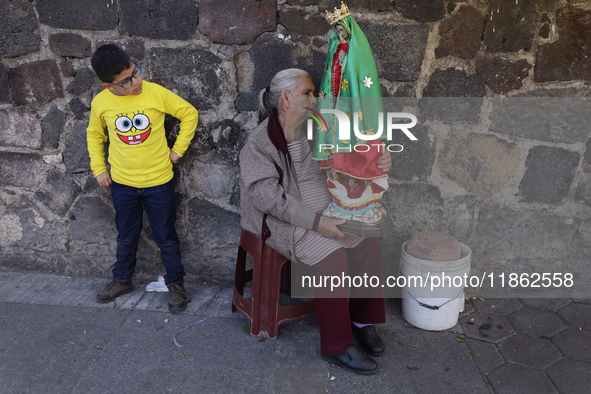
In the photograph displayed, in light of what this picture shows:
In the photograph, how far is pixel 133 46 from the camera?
253 cm

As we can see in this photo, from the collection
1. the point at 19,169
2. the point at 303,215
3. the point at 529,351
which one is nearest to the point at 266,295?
the point at 303,215

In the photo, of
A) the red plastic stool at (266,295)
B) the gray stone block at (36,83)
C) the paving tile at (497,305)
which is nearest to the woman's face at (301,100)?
the red plastic stool at (266,295)

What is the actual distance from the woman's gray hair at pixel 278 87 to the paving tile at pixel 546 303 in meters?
2.01

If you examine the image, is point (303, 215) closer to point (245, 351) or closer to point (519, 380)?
point (245, 351)

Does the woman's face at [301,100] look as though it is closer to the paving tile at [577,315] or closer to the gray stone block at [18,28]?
the gray stone block at [18,28]

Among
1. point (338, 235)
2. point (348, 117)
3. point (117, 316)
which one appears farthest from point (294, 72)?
point (117, 316)

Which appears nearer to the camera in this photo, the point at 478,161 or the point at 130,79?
the point at 130,79

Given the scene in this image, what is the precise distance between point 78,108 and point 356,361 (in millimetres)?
2244

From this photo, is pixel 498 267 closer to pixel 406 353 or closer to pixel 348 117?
pixel 406 353

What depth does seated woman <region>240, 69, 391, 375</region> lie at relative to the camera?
2150mm

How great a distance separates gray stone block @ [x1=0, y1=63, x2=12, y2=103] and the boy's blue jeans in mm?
902

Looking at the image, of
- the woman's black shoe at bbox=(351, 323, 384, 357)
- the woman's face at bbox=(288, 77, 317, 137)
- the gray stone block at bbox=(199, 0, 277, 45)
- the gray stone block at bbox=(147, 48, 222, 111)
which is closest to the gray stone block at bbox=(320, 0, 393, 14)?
the gray stone block at bbox=(199, 0, 277, 45)

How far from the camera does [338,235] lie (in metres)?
2.14

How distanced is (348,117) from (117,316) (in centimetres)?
184
